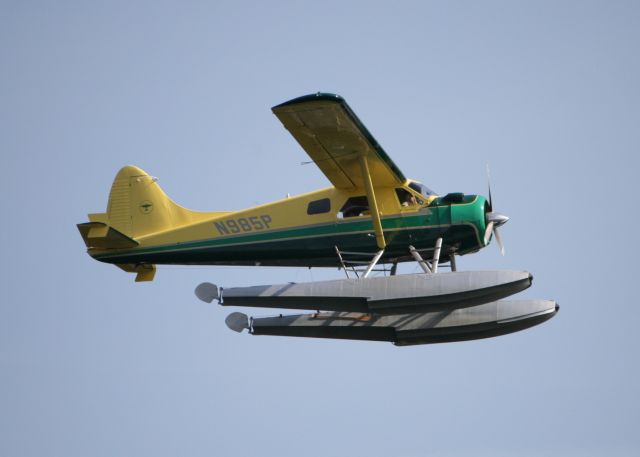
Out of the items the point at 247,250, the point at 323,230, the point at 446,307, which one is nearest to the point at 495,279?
the point at 446,307

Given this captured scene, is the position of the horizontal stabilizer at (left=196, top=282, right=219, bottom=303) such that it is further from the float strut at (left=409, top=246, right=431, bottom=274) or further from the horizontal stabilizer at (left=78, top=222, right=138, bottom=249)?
the float strut at (left=409, top=246, right=431, bottom=274)

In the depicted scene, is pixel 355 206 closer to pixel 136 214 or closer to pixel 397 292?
pixel 397 292

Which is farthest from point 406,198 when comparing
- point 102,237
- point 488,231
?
point 102,237

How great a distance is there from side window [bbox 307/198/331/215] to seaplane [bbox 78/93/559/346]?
2 cm

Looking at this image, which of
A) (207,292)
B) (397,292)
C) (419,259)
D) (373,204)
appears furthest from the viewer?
(419,259)

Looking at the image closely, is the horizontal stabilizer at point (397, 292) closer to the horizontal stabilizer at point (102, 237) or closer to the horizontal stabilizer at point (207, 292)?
the horizontal stabilizer at point (207, 292)

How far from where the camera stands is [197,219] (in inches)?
878

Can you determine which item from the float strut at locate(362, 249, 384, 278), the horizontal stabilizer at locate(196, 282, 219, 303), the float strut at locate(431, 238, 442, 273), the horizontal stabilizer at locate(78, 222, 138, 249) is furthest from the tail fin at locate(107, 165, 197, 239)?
the float strut at locate(431, 238, 442, 273)

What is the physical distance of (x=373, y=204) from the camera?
20266mm

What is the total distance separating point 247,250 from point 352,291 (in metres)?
3.00

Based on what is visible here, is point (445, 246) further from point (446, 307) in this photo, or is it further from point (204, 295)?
point (204, 295)

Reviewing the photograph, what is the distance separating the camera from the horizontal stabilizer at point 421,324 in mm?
20406

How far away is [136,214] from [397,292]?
6.32m

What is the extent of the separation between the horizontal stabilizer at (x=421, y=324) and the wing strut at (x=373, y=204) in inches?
57.9
